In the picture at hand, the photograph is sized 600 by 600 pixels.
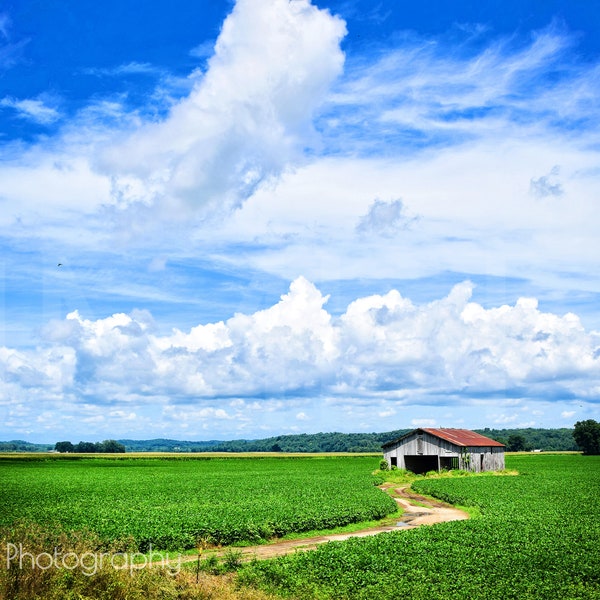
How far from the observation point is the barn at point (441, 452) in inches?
2884

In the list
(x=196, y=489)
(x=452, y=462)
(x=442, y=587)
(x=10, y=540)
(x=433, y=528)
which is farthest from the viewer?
(x=452, y=462)

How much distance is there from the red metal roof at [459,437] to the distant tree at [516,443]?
4632 inches

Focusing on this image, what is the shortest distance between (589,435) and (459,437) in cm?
9659

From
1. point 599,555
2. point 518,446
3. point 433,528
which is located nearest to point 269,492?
point 433,528

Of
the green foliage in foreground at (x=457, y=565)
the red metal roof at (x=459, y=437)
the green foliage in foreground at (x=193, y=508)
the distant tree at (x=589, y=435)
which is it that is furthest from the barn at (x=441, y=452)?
the distant tree at (x=589, y=435)

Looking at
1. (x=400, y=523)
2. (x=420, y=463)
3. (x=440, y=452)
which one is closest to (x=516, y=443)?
(x=420, y=463)

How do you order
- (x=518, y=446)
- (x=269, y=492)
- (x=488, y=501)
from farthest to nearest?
(x=518, y=446) → (x=269, y=492) → (x=488, y=501)

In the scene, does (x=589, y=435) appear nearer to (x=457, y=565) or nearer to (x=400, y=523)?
(x=400, y=523)

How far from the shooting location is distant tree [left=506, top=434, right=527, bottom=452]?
193500mm

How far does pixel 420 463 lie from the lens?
7956cm

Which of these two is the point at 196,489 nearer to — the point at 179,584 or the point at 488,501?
the point at 488,501

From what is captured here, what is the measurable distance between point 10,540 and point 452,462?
2476 inches

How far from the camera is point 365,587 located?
2052 centimetres

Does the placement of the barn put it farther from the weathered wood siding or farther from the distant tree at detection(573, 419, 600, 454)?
the distant tree at detection(573, 419, 600, 454)
